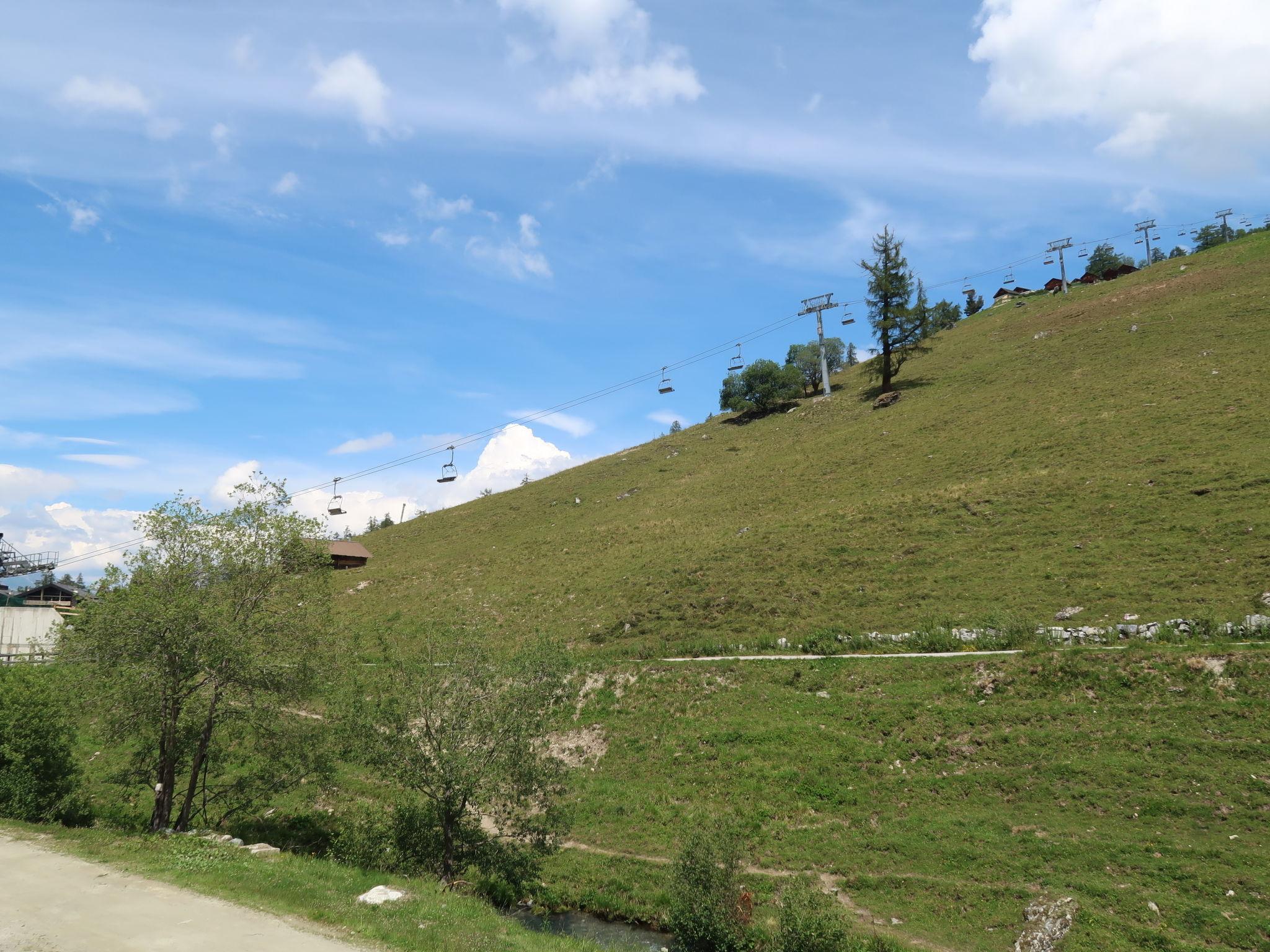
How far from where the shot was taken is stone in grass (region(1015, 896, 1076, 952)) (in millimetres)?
18531

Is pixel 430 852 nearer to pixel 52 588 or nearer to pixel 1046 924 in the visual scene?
pixel 1046 924

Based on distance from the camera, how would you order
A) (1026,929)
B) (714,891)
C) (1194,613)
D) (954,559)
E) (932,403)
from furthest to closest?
(932,403)
(954,559)
(1194,613)
(714,891)
(1026,929)

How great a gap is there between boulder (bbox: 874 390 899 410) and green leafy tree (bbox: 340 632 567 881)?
7219 cm

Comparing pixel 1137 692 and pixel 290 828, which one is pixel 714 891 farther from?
pixel 290 828

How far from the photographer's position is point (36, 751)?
26.8m

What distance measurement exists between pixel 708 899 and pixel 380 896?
31.2ft

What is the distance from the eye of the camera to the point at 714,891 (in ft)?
67.4

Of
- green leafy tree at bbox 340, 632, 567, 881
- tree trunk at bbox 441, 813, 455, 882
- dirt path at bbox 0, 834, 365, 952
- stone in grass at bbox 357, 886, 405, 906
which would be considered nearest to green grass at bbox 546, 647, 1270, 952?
green leafy tree at bbox 340, 632, 567, 881

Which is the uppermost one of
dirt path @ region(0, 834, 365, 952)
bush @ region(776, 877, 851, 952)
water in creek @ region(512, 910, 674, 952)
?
dirt path @ region(0, 834, 365, 952)

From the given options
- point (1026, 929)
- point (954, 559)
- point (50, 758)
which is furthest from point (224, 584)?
point (954, 559)

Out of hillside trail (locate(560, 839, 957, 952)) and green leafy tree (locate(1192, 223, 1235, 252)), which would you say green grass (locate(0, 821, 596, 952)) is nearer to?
hillside trail (locate(560, 839, 957, 952))

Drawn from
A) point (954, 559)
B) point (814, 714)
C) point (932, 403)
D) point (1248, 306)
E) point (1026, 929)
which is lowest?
point (1026, 929)

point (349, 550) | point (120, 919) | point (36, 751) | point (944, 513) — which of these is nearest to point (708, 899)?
point (120, 919)

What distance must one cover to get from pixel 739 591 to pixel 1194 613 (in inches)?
959
